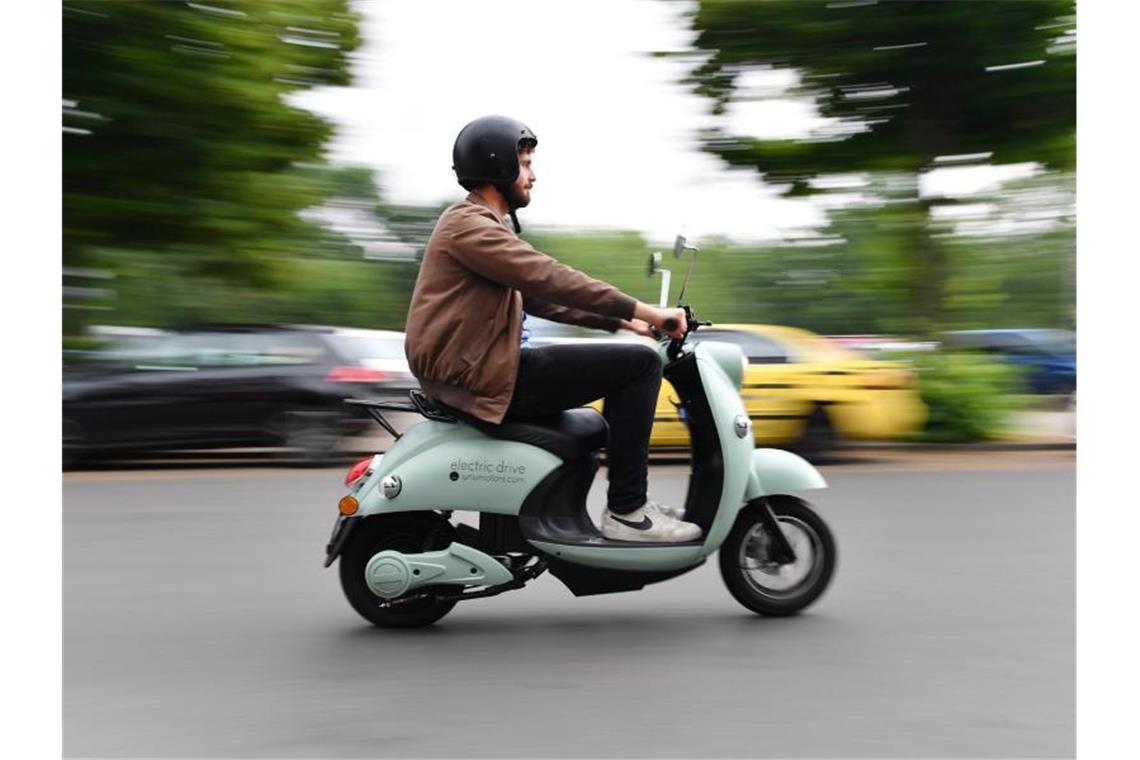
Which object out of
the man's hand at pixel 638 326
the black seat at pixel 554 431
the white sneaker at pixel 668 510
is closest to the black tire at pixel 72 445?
the black seat at pixel 554 431

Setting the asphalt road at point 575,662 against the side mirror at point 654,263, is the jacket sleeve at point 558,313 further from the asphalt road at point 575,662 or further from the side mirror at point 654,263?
the asphalt road at point 575,662

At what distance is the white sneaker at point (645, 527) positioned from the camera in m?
5.30

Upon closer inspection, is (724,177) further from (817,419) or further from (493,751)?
(493,751)

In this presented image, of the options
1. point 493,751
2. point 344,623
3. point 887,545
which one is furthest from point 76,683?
point 887,545

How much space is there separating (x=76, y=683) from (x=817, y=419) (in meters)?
8.14

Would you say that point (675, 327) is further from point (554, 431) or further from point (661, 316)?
point (554, 431)

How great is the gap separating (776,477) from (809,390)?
21.3 ft

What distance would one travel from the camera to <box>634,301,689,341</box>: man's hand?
5.15 meters

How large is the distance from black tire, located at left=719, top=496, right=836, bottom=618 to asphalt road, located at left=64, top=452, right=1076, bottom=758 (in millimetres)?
89

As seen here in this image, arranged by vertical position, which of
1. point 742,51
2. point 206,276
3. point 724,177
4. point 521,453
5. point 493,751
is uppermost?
point 742,51

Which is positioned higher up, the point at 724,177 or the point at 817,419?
the point at 724,177

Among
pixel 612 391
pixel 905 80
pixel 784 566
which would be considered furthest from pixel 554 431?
pixel 905 80

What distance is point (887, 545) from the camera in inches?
294

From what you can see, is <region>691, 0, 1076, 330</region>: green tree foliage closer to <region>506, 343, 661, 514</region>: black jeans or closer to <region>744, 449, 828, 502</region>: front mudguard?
<region>744, 449, 828, 502</region>: front mudguard
